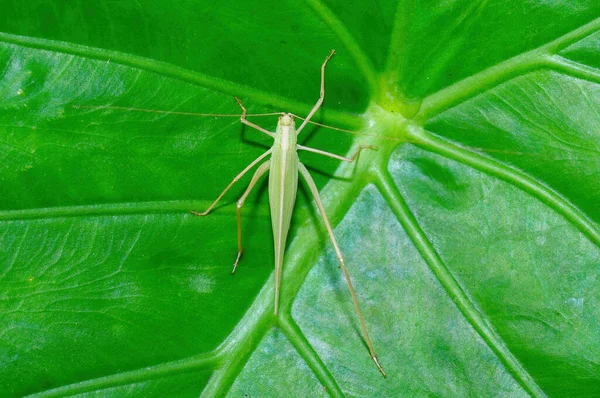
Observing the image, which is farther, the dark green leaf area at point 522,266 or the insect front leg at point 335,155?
the insect front leg at point 335,155

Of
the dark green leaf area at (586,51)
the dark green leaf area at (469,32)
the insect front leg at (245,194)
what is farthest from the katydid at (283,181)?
the dark green leaf area at (586,51)

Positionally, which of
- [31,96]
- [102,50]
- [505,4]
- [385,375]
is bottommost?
[385,375]

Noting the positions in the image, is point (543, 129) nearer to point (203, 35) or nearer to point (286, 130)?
point (286, 130)

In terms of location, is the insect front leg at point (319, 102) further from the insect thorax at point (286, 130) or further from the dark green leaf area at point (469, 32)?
the dark green leaf area at point (469, 32)

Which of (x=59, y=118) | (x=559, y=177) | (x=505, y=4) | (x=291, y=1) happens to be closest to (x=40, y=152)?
(x=59, y=118)

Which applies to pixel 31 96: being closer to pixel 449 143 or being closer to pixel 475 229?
pixel 449 143

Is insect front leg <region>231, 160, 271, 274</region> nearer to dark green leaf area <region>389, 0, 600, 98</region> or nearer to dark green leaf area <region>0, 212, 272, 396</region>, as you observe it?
dark green leaf area <region>0, 212, 272, 396</region>

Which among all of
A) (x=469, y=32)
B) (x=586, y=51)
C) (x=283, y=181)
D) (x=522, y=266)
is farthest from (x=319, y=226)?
(x=586, y=51)
